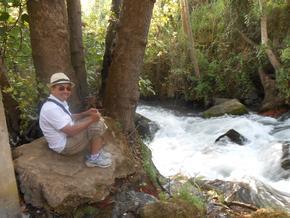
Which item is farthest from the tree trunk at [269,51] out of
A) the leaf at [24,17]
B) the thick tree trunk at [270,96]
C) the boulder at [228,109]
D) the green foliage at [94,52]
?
the leaf at [24,17]

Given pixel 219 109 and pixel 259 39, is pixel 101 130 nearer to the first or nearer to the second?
pixel 219 109

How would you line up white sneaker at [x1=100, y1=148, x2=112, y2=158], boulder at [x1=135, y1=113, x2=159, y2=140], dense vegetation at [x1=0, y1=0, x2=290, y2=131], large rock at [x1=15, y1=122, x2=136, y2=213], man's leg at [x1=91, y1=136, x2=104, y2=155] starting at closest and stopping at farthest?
large rock at [x1=15, y1=122, x2=136, y2=213] → man's leg at [x1=91, y1=136, x2=104, y2=155] → white sneaker at [x1=100, y1=148, x2=112, y2=158] → boulder at [x1=135, y1=113, x2=159, y2=140] → dense vegetation at [x1=0, y1=0, x2=290, y2=131]

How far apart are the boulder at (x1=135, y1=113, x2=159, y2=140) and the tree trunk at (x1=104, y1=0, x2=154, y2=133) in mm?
4493

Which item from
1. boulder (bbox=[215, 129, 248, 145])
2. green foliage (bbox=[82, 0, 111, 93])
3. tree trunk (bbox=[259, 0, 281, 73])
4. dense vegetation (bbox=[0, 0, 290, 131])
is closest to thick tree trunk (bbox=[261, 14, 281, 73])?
tree trunk (bbox=[259, 0, 281, 73])

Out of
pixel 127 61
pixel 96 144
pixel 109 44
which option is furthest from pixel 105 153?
pixel 109 44

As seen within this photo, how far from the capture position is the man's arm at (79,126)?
417 cm

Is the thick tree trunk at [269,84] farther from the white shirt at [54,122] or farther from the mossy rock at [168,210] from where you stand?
the white shirt at [54,122]

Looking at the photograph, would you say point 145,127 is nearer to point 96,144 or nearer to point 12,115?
point 12,115

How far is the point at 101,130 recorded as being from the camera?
14.5 ft

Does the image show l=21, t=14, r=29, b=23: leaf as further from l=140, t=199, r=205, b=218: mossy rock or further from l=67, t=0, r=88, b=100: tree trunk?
l=140, t=199, r=205, b=218: mossy rock

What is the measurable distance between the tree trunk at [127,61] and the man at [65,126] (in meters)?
1.07

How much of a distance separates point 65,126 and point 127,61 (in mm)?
1536

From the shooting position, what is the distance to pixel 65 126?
417 cm

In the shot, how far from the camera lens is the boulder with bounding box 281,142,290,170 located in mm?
7988
